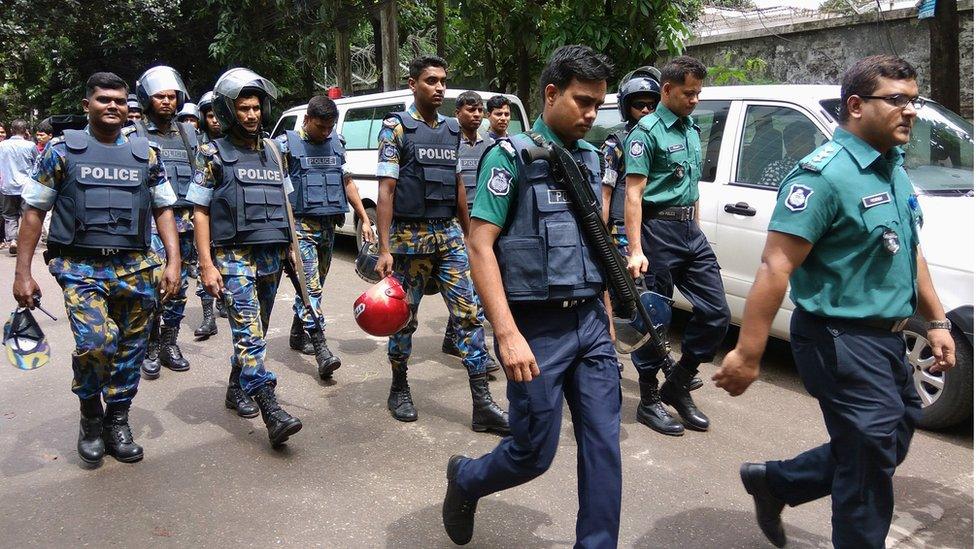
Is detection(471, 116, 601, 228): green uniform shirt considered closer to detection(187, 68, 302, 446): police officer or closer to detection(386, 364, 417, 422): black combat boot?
detection(187, 68, 302, 446): police officer

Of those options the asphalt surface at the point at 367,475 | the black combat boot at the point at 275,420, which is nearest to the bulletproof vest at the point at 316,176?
the asphalt surface at the point at 367,475

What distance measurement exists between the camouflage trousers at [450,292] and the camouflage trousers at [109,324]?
1.26 m

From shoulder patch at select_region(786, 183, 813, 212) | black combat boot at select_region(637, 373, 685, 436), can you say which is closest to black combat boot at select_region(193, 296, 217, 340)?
black combat boot at select_region(637, 373, 685, 436)

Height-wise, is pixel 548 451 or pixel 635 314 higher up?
pixel 635 314

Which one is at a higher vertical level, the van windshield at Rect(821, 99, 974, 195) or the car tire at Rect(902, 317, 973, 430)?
the van windshield at Rect(821, 99, 974, 195)

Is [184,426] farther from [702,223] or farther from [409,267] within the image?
[702,223]

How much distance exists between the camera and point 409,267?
4.51m

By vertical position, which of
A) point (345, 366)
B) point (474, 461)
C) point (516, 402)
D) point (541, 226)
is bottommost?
point (345, 366)

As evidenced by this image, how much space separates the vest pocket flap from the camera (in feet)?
8.55

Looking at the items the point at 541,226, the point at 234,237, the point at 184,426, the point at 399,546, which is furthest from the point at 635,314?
the point at 184,426

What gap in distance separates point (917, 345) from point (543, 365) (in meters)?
2.56

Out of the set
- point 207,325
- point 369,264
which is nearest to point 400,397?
point 369,264

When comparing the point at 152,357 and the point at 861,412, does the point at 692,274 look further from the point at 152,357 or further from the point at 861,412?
the point at 152,357

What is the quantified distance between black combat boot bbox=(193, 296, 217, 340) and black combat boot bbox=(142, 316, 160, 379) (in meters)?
0.62
